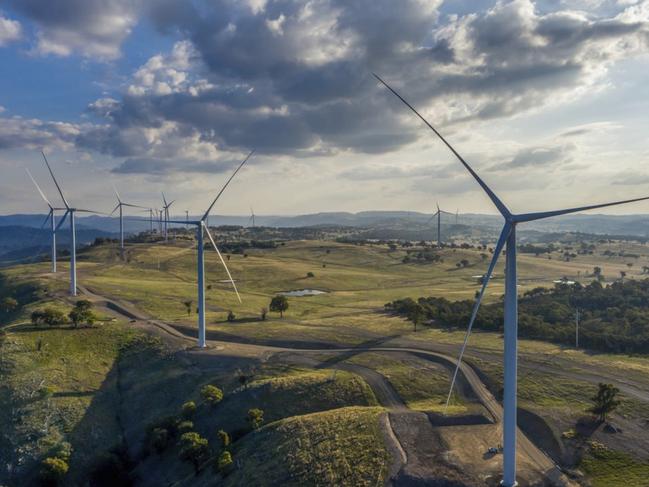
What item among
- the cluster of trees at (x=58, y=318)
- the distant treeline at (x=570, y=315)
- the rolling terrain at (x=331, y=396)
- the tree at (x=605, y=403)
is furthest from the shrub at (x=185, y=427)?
the distant treeline at (x=570, y=315)

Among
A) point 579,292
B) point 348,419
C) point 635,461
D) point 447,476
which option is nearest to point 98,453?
point 348,419

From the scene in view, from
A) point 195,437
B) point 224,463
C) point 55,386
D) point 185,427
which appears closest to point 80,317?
point 55,386

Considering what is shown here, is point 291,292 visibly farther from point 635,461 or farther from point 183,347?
point 635,461

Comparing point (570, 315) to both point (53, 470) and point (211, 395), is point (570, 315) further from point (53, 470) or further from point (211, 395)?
point (53, 470)

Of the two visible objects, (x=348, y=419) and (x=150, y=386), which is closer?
(x=348, y=419)

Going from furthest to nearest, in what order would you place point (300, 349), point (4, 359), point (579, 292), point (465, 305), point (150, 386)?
point (579, 292) < point (465, 305) < point (300, 349) < point (4, 359) < point (150, 386)

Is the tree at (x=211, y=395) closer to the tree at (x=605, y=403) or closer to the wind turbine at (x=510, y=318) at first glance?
the wind turbine at (x=510, y=318)
